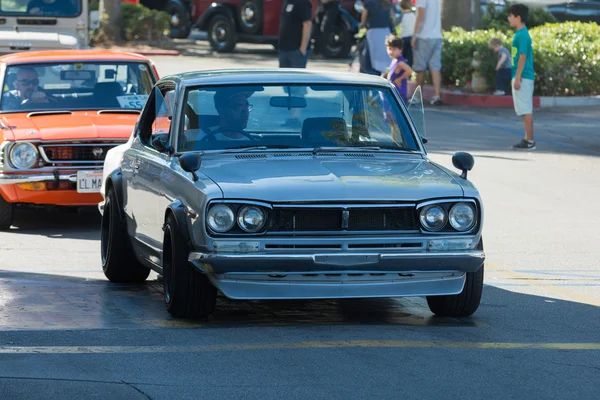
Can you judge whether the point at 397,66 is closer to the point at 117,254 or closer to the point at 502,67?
the point at 502,67

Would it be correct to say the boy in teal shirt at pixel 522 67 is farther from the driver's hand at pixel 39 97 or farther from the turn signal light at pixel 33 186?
the turn signal light at pixel 33 186

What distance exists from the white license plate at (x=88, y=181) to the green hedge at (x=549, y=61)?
11884 millimetres

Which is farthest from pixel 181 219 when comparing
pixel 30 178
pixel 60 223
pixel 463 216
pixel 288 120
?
pixel 60 223

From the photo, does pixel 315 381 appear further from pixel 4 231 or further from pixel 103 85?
pixel 103 85

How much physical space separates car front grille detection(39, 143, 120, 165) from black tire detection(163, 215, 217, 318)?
420 centimetres

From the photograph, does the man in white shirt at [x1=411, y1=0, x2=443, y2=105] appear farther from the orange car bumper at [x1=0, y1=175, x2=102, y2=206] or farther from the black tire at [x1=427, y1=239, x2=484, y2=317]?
the black tire at [x1=427, y1=239, x2=484, y2=317]

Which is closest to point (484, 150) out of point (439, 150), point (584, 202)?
point (439, 150)

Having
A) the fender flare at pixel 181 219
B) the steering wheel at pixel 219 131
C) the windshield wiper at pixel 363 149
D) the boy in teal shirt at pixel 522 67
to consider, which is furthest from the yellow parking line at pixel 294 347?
the boy in teal shirt at pixel 522 67

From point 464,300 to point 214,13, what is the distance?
84.4ft

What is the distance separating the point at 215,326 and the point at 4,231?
16.6ft

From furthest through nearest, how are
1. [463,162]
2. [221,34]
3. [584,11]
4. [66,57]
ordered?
1. [584,11]
2. [221,34]
3. [66,57]
4. [463,162]

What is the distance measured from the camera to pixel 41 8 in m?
21.1

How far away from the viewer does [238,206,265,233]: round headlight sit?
281 inches

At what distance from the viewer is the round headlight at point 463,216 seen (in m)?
7.41
